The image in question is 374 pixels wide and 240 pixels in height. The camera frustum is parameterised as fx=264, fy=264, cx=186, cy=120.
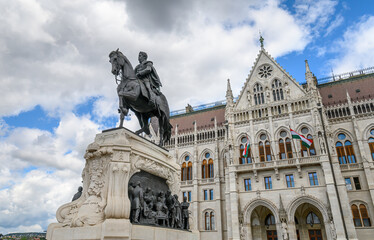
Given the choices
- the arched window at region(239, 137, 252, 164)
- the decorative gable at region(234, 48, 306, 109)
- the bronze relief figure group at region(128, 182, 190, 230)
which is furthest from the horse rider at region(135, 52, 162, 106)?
the decorative gable at region(234, 48, 306, 109)

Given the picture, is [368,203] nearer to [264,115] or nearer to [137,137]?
[264,115]

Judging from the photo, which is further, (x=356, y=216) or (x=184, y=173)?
(x=184, y=173)

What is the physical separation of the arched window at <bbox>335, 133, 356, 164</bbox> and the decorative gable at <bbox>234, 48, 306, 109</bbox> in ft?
25.4

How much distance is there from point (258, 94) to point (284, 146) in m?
8.57

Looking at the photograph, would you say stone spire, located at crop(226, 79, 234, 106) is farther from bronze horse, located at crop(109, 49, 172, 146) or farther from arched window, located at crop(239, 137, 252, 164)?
bronze horse, located at crop(109, 49, 172, 146)

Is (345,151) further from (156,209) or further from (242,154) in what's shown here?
(156,209)

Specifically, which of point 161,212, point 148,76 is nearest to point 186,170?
point 148,76

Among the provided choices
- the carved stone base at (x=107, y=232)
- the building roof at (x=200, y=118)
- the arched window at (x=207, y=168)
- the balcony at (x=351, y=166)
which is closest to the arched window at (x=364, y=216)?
the balcony at (x=351, y=166)

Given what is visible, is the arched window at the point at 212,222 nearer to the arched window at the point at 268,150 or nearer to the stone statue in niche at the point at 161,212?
the arched window at the point at 268,150

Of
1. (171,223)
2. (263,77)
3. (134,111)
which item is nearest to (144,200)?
(171,223)

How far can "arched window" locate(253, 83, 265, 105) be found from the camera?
3829cm

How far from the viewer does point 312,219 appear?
32.2m

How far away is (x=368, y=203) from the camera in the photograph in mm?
30188

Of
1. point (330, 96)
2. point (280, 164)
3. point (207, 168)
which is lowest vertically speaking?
point (280, 164)
